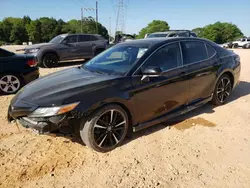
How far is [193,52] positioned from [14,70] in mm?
→ 4675

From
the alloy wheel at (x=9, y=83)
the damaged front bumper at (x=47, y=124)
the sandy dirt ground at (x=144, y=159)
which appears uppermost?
the damaged front bumper at (x=47, y=124)

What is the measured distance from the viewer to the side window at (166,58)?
361cm

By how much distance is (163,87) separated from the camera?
3654 mm

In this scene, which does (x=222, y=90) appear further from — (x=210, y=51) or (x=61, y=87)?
(x=61, y=87)

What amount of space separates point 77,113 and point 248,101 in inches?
171

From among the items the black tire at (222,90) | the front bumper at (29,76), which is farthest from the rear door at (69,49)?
the black tire at (222,90)

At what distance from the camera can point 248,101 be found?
5.37 m

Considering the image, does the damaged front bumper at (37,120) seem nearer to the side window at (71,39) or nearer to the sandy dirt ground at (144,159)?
the sandy dirt ground at (144,159)

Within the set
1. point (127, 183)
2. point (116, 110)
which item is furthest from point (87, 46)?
point (127, 183)

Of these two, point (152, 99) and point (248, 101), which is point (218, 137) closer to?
point (152, 99)

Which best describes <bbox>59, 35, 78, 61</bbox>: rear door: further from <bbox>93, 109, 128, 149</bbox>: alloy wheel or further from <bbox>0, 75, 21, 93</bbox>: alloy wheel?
<bbox>93, 109, 128, 149</bbox>: alloy wheel

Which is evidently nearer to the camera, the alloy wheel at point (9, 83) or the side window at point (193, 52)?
the side window at point (193, 52)

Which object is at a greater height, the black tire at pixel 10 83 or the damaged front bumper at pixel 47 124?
the damaged front bumper at pixel 47 124

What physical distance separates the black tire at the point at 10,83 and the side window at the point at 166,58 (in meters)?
4.20
